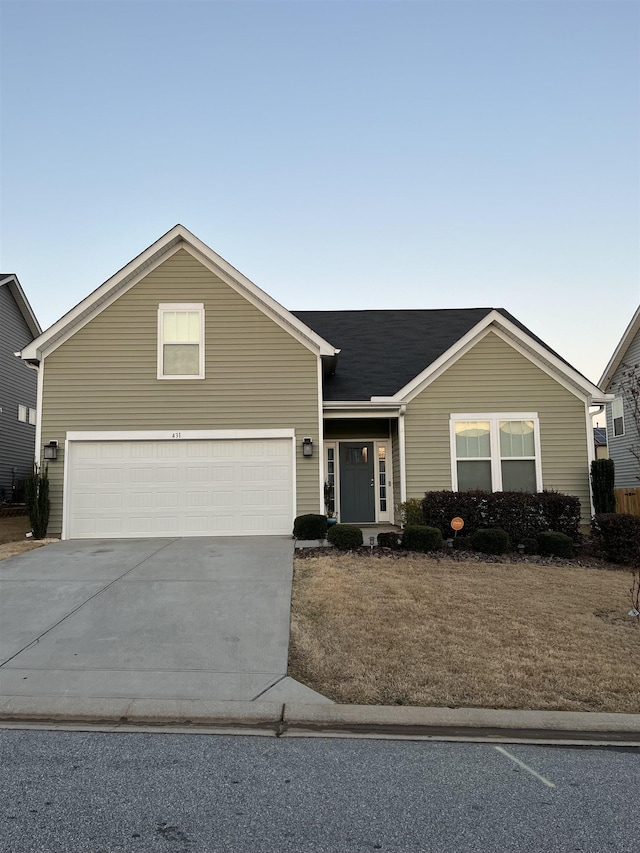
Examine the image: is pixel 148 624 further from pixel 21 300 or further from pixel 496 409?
pixel 21 300

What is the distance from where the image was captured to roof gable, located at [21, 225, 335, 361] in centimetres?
1280

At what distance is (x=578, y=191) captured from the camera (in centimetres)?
1477

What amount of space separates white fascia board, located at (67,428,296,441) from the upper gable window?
125cm

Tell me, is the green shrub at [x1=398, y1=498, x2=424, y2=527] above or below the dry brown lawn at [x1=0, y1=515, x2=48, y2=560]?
above

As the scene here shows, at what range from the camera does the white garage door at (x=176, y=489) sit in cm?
1261

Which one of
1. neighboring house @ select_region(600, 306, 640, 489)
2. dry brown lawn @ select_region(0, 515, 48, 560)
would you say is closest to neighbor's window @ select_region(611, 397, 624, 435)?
neighboring house @ select_region(600, 306, 640, 489)

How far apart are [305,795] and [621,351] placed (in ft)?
66.6

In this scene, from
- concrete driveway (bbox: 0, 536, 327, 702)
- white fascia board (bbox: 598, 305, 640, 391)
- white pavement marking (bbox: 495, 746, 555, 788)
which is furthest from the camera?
white fascia board (bbox: 598, 305, 640, 391)

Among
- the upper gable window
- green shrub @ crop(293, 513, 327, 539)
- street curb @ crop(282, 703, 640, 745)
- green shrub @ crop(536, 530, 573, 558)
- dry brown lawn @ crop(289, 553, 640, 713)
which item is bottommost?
street curb @ crop(282, 703, 640, 745)

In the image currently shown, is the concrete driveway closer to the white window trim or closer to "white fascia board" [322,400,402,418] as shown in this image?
"white fascia board" [322,400,402,418]

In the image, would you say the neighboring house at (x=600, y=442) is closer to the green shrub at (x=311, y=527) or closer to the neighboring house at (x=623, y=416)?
the neighboring house at (x=623, y=416)

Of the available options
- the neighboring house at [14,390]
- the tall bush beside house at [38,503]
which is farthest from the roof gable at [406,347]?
the neighboring house at [14,390]

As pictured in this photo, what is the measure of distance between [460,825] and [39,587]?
7000mm

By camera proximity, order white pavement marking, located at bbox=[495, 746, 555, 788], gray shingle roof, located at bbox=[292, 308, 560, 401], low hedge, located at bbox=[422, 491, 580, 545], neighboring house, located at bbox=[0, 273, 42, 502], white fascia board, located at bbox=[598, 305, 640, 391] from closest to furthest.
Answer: white pavement marking, located at bbox=[495, 746, 555, 788] < low hedge, located at bbox=[422, 491, 580, 545] < gray shingle roof, located at bbox=[292, 308, 560, 401] < white fascia board, located at bbox=[598, 305, 640, 391] < neighboring house, located at bbox=[0, 273, 42, 502]
